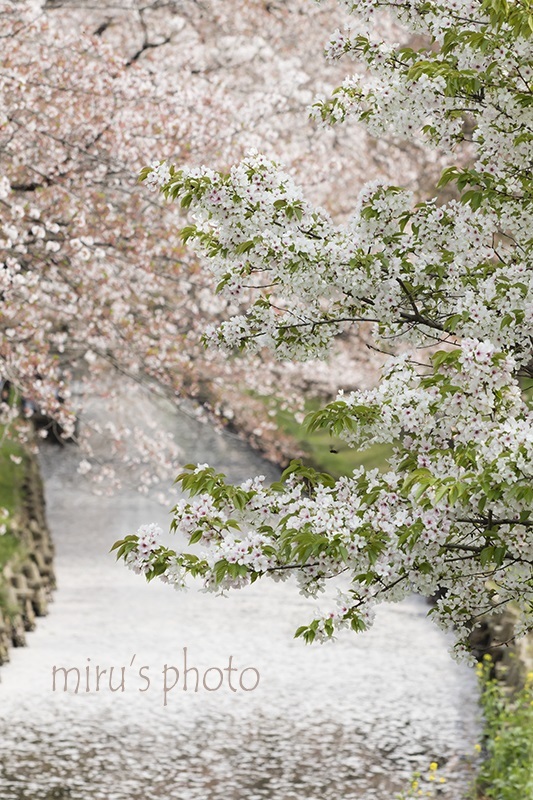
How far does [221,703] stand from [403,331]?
277 inches

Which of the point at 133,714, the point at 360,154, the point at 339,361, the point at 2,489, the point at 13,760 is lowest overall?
the point at 13,760

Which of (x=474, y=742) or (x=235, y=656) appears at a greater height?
(x=235, y=656)

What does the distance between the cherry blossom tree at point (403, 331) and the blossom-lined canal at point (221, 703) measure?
15.3 ft

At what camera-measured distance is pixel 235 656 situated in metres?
13.5

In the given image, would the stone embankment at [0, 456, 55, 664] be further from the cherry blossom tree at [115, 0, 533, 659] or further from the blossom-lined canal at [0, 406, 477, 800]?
the cherry blossom tree at [115, 0, 533, 659]

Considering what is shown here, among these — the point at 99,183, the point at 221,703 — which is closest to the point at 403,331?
the point at 99,183

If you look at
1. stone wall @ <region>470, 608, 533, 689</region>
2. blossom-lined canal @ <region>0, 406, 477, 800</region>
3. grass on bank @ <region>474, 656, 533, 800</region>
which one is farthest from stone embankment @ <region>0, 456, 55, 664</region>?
grass on bank @ <region>474, 656, 533, 800</region>

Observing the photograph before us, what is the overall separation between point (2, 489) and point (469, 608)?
14.3 meters

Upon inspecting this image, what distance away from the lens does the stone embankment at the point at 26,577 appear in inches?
528

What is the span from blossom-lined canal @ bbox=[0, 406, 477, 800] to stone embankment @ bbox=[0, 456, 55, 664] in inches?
9.2

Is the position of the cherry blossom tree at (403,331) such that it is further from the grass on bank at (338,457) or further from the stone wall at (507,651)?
the grass on bank at (338,457)

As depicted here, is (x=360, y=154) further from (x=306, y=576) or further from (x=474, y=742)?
(x=306, y=576)

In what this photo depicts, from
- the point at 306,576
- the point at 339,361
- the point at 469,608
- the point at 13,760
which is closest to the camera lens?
the point at 306,576

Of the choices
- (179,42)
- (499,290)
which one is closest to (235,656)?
(179,42)
